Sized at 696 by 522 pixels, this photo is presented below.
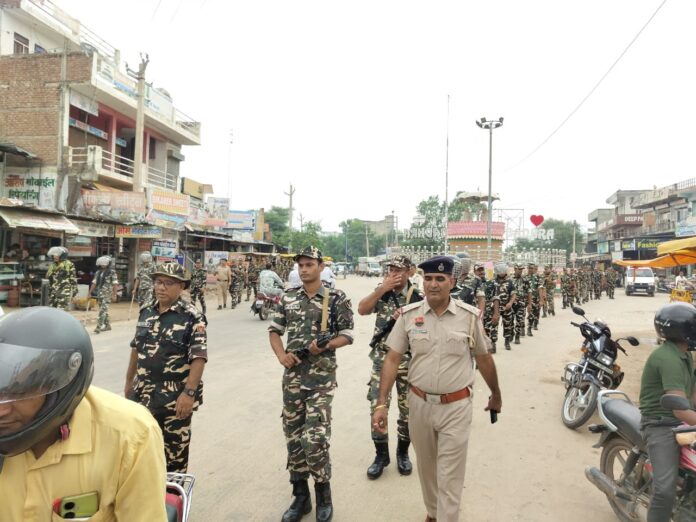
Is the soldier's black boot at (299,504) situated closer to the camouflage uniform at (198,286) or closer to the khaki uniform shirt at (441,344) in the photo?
the khaki uniform shirt at (441,344)

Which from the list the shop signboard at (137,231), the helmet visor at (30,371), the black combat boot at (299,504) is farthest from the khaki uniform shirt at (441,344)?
the shop signboard at (137,231)

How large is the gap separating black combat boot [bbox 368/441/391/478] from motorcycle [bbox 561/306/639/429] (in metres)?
2.35

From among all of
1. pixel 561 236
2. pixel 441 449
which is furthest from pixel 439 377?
pixel 561 236

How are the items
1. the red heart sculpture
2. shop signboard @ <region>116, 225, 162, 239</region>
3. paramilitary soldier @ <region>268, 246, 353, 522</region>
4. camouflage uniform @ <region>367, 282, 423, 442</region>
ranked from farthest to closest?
the red heart sculpture, shop signboard @ <region>116, 225, 162, 239</region>, camouflage uniform @ <region>367, 282, 423, 442</region>, paramilitary soldier @ <region>268, 246, 353, 522</region>

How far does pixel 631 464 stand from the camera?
2.94 metres

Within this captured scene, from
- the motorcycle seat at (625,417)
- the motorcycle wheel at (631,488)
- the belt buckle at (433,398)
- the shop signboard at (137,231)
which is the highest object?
the shop signboard at (137,231)

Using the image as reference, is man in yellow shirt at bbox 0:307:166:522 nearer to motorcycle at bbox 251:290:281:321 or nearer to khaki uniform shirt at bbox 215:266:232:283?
motorcycle at bbox 251:290:281:321

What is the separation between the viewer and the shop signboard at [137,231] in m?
15.6

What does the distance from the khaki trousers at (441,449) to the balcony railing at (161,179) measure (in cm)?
2221

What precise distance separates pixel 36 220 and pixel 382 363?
12560 mm

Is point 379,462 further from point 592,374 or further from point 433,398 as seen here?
point 592,374

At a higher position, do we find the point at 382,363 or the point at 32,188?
the point at 32,188

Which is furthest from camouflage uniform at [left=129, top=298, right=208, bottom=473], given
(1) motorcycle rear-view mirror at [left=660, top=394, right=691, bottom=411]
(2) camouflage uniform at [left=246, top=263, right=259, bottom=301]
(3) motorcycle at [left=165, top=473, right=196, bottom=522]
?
(2) camouflage uniform at [left=246, top=263, right=259, bottom=301]

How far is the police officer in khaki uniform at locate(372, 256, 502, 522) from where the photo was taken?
2609 millimetres
